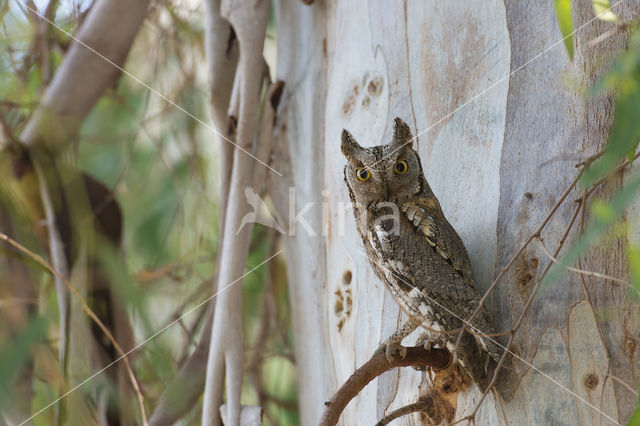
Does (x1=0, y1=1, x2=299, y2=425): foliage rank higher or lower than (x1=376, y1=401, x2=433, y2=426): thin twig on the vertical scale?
higher

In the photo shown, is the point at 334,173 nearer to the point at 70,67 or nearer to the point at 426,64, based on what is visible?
the point at 426,64

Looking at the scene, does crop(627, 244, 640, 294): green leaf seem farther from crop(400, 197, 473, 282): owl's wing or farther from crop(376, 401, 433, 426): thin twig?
crop(376, 401, 433, 426): thin twig

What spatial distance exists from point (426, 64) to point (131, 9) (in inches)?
40.1

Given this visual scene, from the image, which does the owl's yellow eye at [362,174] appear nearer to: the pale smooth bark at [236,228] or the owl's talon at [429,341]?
the owl's talon at [429,341]

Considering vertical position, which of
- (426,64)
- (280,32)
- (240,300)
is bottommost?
(240,300)

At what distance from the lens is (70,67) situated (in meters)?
1.82

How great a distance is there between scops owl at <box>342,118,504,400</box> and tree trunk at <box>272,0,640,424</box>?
5cm

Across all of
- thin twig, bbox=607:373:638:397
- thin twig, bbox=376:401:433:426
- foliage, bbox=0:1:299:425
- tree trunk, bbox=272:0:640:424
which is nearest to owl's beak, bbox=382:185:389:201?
tree trunk, bbox=272:0:640:424

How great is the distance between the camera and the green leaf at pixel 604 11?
94 centimetres

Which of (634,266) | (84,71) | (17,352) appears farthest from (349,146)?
(84,71)

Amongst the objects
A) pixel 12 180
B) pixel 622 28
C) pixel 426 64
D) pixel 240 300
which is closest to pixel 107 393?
pixel 240 300

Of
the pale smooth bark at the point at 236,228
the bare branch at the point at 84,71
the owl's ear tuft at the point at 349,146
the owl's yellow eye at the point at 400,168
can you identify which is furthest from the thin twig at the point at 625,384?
the bare branch at the point at 84,71

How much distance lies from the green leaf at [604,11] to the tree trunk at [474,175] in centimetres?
3

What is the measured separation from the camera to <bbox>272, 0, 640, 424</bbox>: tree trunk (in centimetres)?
87
